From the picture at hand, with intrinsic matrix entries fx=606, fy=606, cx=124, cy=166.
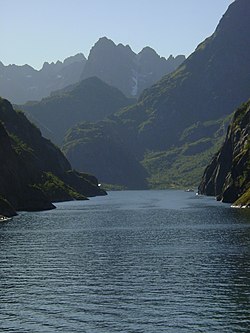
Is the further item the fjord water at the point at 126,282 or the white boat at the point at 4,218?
the white boat at the point at 4,218

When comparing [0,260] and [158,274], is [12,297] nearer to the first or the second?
[158,274]

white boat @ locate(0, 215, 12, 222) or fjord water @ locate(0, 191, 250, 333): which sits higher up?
white boat @ locate(0, 215, 12, 222)

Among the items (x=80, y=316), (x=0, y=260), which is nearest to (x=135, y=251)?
(x=0, y=260)

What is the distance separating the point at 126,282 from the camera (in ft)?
252

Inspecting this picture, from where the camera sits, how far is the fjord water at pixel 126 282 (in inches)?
2258

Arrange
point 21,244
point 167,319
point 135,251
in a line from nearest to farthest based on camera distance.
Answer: point 167,319, point 135,251, point 21,244

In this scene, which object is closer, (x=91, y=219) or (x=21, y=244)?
(x=21, y=244)

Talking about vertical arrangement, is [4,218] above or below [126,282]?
above

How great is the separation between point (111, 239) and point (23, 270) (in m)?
43.6

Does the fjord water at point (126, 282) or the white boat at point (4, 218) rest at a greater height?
the white boat at point (4, 218)

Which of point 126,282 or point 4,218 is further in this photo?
point 4,218

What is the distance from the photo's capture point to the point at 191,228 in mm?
153875

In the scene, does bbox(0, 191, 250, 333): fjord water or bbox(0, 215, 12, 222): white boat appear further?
bbox(0, 215, 12, 222): white boat

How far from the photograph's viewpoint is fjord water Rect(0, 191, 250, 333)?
57344 millimetres
